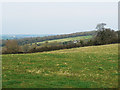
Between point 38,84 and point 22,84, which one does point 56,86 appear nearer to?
point 38,84

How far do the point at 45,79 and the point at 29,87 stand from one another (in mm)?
2058

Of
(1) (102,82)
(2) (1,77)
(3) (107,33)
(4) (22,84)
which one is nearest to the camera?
(4) (22,84)

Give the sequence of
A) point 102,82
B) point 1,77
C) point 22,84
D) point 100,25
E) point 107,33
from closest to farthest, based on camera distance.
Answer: point 22,84 < point 102,82 < point 1,77 < point 107,33 < point 100,25

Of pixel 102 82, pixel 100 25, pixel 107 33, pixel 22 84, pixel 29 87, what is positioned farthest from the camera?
pixel 100 25

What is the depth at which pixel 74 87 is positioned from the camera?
30.0 ft

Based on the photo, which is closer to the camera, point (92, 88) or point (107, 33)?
point (92, 88)

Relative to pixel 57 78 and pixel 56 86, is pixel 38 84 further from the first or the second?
pixel 57 78

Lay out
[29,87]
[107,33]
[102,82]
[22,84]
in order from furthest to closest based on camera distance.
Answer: [107,33] < [102,82] < [22,84] < [29,87]

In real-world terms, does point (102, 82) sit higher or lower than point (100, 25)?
lower

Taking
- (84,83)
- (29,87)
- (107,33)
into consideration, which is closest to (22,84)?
(29,87)

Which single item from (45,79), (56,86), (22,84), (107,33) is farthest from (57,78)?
(107,33)

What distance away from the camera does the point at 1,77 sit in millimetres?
11141

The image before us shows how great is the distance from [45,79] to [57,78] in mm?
776

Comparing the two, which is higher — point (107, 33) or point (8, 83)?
point (107, 33)
